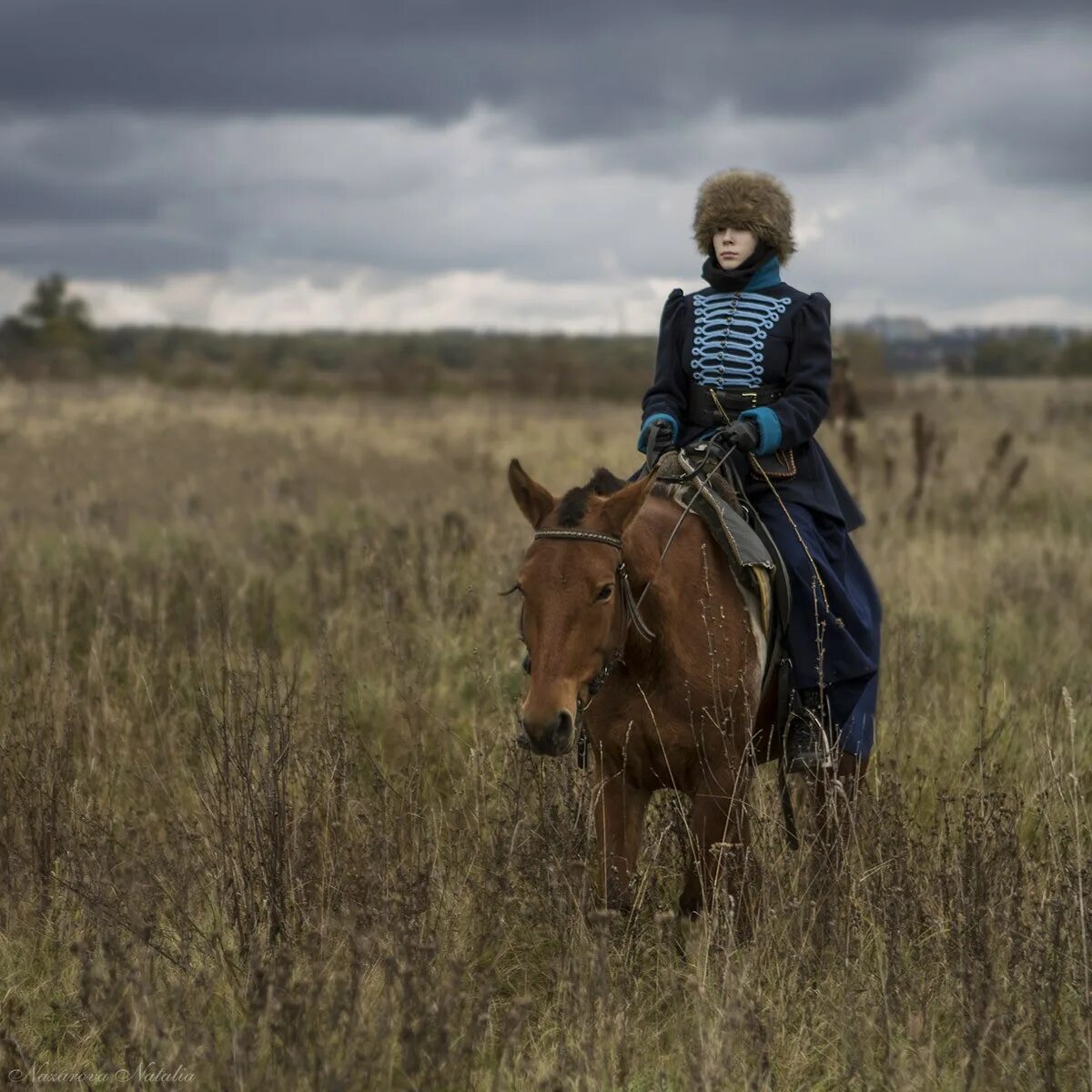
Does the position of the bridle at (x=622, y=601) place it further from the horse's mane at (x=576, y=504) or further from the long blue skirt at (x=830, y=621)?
the long blue skirt at (x=830, y=621)

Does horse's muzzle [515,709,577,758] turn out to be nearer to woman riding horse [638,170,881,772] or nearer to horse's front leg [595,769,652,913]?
horse's front leg [595,769,652,913]

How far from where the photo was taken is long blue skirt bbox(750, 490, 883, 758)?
5.13 meters

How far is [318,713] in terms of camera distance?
6016mm

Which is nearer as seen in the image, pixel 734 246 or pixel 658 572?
pixel 658 572

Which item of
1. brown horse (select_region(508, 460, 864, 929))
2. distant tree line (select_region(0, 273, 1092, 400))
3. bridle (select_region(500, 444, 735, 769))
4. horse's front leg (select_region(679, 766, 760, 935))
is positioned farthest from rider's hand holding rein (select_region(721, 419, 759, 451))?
distant tree line (select_region(0, 273, 1092, 400))

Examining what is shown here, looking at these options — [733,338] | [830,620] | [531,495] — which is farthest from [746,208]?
[531,495]

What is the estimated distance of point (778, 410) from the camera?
202 inches

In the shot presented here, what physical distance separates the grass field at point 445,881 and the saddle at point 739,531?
0.64 m

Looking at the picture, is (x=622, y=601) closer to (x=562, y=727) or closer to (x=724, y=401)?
(x=562, y=727)

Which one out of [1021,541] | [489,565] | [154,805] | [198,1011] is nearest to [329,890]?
[198,1011]

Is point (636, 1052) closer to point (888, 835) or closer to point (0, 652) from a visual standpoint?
point (888, 835)

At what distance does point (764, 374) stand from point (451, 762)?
93.4 inches

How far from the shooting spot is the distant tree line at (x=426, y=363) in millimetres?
49281

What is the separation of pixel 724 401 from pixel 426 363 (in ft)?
155
